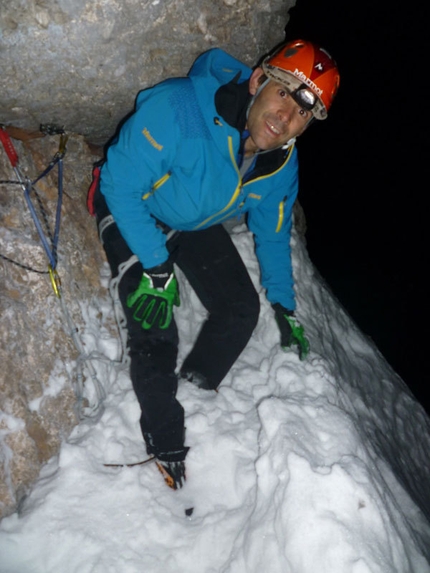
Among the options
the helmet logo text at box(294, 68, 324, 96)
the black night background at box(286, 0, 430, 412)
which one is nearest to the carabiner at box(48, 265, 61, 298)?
the helmet logo text at box(294, 68, 324, 96)

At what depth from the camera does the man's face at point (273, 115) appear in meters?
2.74

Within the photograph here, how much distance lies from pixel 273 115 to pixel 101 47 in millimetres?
1333

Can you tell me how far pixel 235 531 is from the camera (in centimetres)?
271

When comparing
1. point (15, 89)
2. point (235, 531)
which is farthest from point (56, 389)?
point (15, 89)

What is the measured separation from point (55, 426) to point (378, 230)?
1463cm

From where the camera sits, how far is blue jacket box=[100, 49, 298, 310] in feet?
8.91

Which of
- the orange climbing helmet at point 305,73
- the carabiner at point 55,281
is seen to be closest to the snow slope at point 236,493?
the carabiner at point 55,281

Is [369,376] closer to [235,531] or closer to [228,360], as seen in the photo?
[228,360]

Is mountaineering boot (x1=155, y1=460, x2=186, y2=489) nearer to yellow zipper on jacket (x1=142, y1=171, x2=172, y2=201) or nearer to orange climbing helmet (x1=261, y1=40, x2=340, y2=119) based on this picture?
yellow zipper on jacket (x1=142, y1=171, x2=172, y2=201)

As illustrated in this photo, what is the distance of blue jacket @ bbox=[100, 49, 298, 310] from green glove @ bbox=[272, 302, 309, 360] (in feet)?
3.34

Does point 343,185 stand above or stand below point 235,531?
above

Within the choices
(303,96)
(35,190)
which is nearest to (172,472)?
(35,190)

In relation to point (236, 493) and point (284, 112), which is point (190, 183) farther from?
point (236, 493)

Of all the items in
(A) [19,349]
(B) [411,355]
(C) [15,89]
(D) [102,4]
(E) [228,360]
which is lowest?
(B) [411,355]
